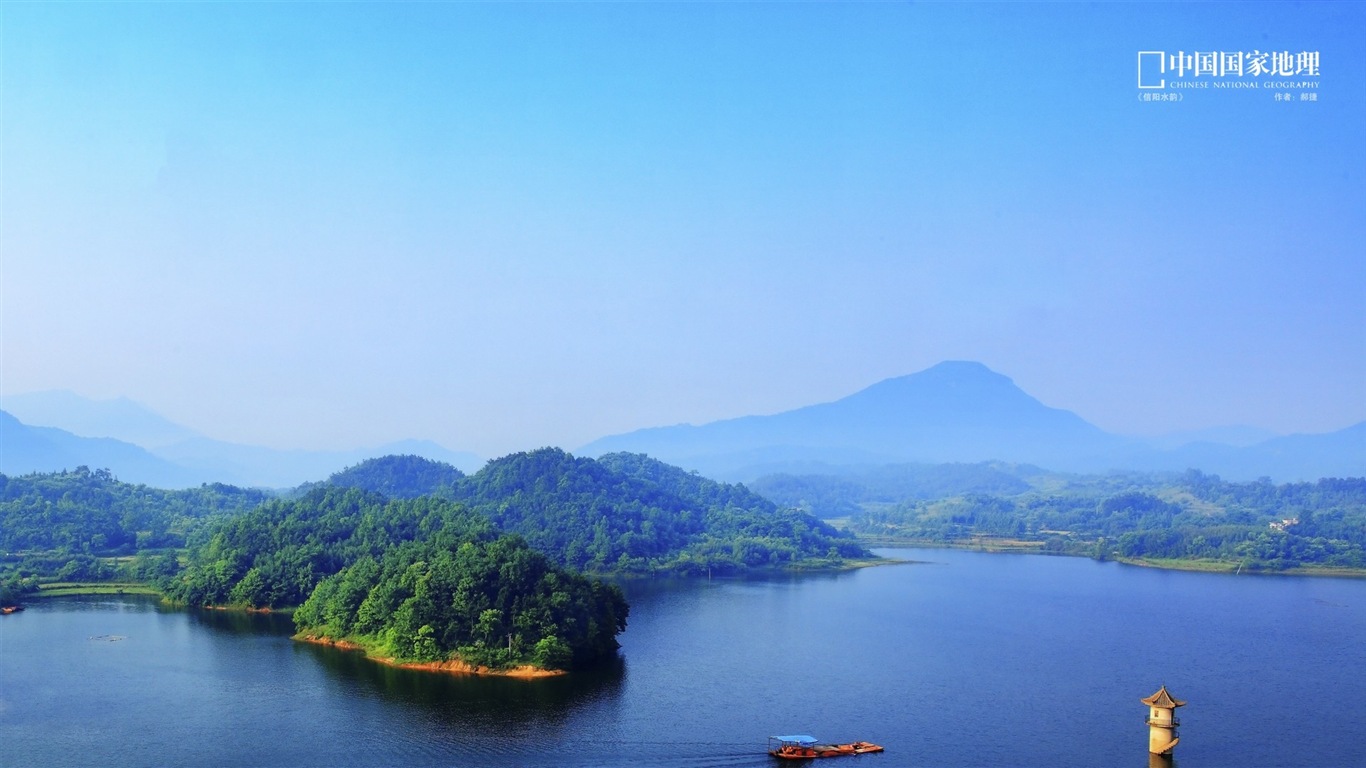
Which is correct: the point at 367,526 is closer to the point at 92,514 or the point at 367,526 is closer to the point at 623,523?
the point at 623,523

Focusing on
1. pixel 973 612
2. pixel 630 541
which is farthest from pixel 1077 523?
pixel 973 612

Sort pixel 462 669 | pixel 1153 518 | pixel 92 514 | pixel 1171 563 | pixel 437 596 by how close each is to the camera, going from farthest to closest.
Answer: pixel 1153 518 < pixel 1171 563 < pixel 92 514 < pixel 437 596 < pixel 462 669

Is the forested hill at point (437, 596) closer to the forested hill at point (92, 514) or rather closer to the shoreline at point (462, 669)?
the shoreline at point (462, 669)

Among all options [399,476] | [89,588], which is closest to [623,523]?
[399,476]

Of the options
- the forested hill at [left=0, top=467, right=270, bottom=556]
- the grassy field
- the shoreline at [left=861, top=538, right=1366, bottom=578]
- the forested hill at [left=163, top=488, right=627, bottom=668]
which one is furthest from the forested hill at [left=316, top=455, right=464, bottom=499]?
the forested hill at [left=163, top=488, right=627, bottom=668]

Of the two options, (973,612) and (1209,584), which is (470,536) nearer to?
(973,612)

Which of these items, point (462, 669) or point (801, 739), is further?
point (462, 669)
